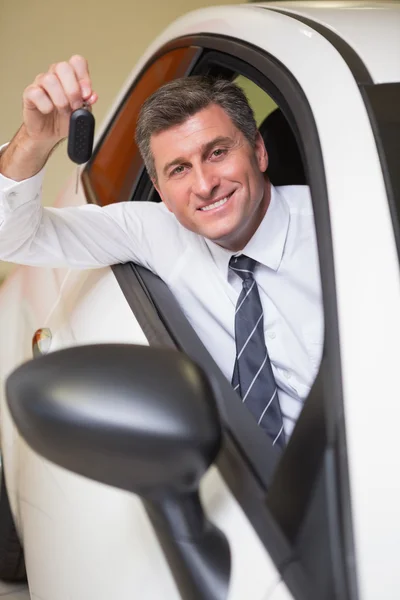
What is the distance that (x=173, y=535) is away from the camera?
2.51 ft

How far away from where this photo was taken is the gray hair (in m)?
1.46

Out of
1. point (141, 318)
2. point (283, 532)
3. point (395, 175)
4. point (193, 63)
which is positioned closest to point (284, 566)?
point (283, 532)

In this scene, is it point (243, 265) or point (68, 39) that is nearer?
point (243, 265)

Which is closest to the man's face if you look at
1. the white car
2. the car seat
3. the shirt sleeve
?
the shirt sleeve

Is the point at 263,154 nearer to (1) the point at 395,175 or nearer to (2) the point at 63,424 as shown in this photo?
(1) the point at 395,175

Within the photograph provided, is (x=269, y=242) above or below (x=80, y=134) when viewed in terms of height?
below

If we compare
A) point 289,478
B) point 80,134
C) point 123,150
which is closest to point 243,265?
point 80,134

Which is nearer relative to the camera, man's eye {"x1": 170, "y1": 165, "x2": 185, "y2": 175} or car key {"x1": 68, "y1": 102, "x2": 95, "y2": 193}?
car key {"x1": 68, "y1": 102, "x2": 95, "y2": 193}

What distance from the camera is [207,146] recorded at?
1449 mm

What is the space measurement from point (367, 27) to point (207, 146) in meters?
0.43

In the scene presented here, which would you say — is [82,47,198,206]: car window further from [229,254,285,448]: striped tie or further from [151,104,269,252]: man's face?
[229,254,285,448]: striped tie

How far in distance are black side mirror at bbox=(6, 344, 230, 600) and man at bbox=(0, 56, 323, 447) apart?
1.69 ft

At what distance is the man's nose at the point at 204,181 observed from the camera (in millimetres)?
1408

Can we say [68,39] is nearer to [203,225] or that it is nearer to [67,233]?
[67,233]
